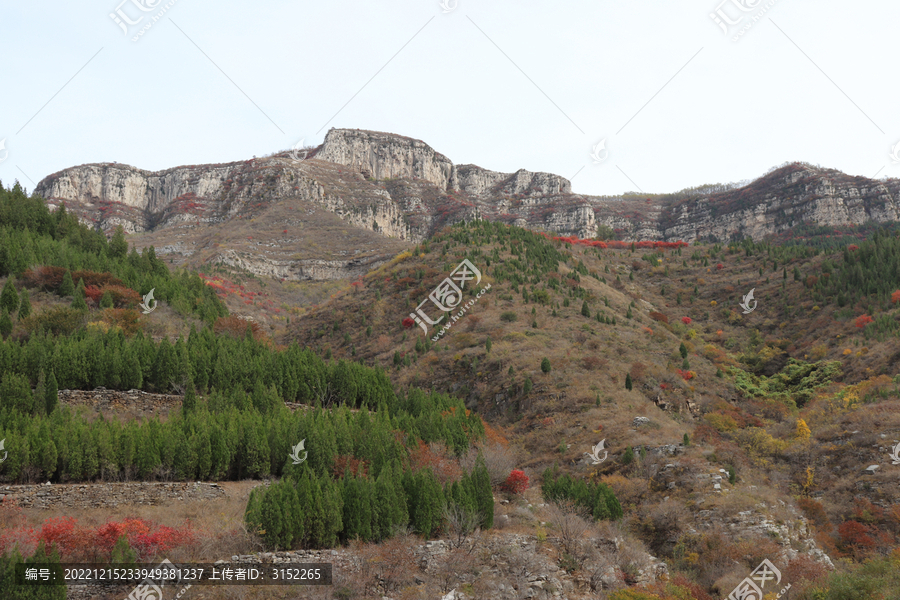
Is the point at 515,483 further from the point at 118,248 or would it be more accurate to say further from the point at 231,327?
the point at 118,248

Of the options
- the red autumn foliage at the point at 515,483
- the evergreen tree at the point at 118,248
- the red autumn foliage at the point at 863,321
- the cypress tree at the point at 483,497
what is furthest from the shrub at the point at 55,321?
the red autumn foliage at the point at 863,321

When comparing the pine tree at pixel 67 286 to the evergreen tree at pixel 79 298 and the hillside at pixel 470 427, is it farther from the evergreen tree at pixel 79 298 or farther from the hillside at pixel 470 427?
the hillside at pixel 470 427

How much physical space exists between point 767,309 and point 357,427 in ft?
171

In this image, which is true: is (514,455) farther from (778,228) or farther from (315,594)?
(778,228)

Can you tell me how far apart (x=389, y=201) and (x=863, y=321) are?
370 feet

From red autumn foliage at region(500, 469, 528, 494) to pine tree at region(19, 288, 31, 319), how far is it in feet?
100

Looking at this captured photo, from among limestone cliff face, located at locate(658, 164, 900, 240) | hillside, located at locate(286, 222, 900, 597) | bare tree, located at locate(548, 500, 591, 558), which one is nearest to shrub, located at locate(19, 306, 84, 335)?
hillside, located at locate(286, 222, 900, 597)

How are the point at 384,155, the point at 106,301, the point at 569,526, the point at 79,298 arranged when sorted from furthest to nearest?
the point at 384,155 → the point at 106,301 → the point at 79,298 → the point at 569,526

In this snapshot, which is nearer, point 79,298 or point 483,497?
point 483,497

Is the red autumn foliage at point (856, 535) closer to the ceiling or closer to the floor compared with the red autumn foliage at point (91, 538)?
closer to the floor

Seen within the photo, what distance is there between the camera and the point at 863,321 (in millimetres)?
54844

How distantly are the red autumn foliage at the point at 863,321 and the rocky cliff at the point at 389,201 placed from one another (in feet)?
A: 257

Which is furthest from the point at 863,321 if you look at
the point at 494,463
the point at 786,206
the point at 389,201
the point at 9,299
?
the point at 389,201

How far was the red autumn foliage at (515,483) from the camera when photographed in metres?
33.8
